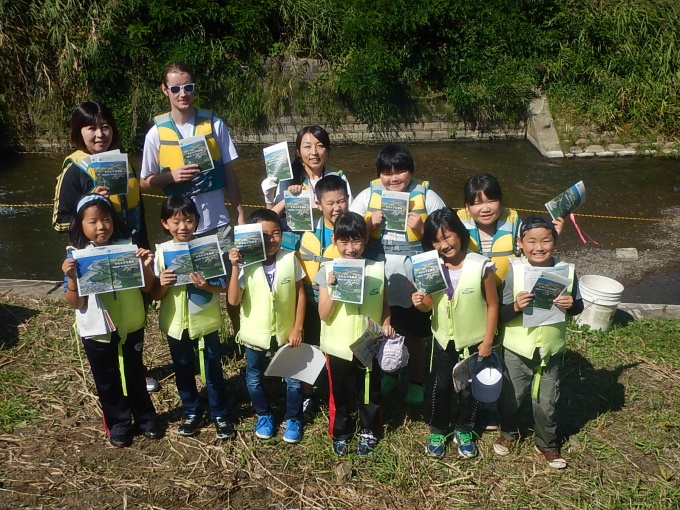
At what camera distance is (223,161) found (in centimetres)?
420

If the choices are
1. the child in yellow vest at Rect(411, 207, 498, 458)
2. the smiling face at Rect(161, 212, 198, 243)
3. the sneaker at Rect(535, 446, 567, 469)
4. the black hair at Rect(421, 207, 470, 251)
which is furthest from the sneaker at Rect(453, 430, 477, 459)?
the smiling face at Rect(161, 212, 198, 243)

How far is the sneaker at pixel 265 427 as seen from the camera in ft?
12.7

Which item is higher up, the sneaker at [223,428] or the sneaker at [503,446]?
the sneaker at [223,428]

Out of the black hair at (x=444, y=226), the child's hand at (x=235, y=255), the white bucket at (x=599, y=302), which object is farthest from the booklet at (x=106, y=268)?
the white bucket at (x=599, y=302)

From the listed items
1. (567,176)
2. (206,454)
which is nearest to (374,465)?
(206,454)

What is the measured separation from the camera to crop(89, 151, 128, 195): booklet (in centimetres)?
358

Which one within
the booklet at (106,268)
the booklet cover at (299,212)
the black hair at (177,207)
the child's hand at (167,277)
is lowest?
the child's hand at (167,277)

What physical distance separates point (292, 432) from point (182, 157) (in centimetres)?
179

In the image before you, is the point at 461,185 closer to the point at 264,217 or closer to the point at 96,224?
the point at 264,217

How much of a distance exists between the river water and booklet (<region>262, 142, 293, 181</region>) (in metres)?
4.41

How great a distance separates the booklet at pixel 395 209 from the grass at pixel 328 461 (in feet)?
4.11

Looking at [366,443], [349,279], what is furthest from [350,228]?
[366,443]

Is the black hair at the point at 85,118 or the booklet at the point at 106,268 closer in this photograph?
the booklet at the point at 106,268

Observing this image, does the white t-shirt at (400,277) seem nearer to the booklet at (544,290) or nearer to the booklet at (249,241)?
the booklet at (544,290)
